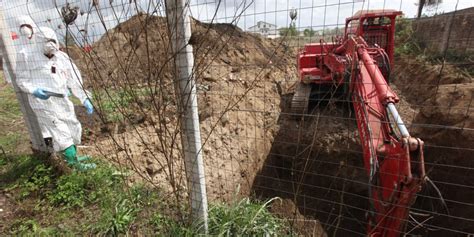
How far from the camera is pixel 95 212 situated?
2.93m

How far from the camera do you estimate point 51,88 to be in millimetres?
3623

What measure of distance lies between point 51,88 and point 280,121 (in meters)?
4.52

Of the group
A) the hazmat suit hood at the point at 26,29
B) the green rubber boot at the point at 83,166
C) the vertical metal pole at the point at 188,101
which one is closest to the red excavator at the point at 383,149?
the vertical metal pole at the point at 188,101

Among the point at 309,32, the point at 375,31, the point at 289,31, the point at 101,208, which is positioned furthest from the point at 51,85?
the point at 375,31

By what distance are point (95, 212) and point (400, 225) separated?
9.66 feet

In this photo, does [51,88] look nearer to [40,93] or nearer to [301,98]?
[40,93]

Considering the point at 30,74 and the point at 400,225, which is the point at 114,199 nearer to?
the point at 30,74

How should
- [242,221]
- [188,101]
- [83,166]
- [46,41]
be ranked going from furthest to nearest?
[83,166]
[46,41]
[242,221]
[188,101]

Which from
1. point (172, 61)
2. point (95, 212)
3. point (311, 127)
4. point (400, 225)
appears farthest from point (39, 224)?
point (311, 127)

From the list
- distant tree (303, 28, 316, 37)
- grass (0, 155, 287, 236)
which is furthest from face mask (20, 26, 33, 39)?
distant tree (303, 28, 316, 37)

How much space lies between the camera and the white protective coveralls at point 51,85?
11.7 ft

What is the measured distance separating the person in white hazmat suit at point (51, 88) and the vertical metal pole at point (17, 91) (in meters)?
0.26

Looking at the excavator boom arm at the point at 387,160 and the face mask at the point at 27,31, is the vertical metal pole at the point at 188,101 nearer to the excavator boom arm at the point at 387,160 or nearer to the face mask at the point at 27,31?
the excavator boom arm at the point at 387,160

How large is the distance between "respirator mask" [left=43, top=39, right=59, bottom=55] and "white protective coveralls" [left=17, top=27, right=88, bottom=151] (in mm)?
36
